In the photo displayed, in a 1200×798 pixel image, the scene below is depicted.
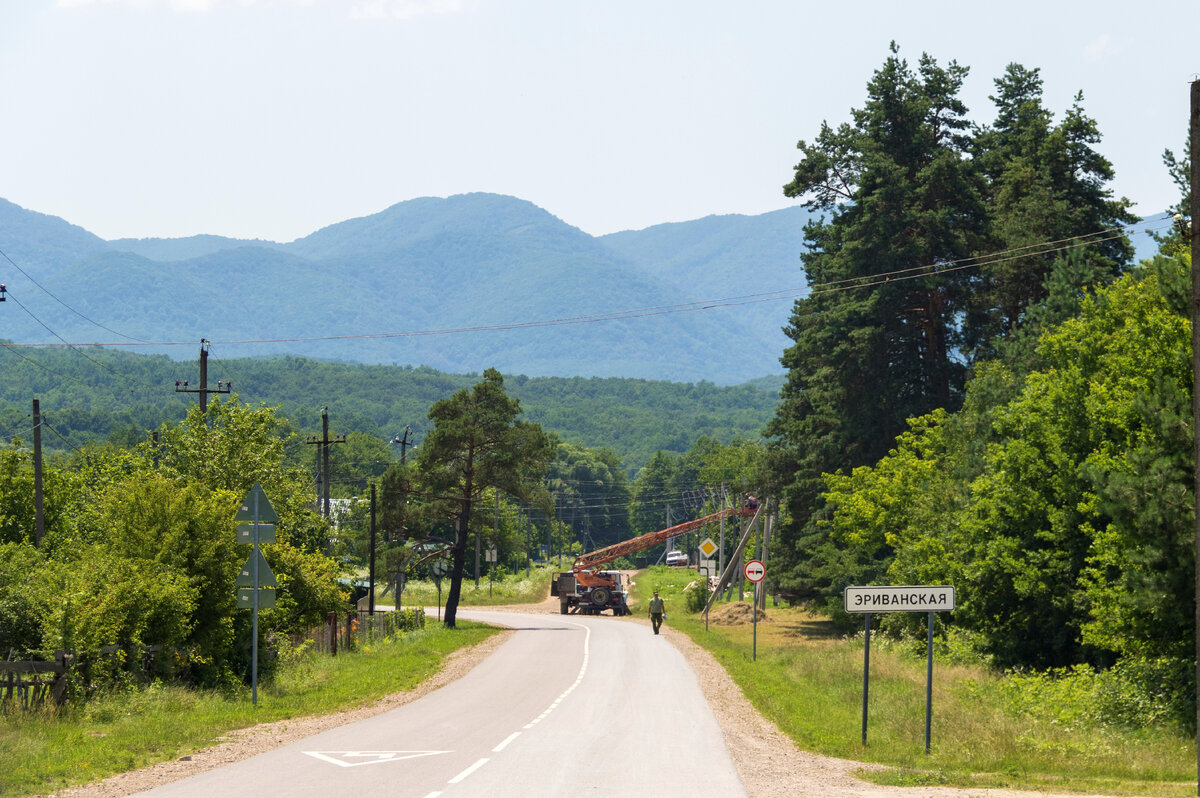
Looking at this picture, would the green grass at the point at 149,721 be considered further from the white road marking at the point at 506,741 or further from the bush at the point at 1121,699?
the bush at the point at 1121,699

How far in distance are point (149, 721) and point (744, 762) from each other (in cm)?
959

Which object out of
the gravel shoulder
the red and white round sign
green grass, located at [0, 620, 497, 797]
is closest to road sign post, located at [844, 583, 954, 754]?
the gravel shoulder

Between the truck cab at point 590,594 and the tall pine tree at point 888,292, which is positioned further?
the truck cab at point 590,594

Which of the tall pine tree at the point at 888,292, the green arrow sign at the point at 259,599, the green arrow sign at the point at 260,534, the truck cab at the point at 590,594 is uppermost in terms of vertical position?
the tall pine tree at the point at 888,292

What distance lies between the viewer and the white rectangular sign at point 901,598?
58.4 ft

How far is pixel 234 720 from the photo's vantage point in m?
20.5

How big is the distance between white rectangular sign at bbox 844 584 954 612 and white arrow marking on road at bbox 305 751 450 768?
653 cm

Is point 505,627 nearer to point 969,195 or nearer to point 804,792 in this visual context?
point 969,195

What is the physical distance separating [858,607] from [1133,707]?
7816mm

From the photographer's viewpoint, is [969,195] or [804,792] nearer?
[804,792]

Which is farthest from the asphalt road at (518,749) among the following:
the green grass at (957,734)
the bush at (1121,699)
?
the bush at (1121,699)

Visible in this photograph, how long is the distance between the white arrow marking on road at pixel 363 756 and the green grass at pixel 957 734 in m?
6.25

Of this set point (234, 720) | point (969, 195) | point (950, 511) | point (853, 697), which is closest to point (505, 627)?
point (950, 511)

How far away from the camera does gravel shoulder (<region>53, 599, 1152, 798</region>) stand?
1427 centimetres
